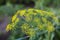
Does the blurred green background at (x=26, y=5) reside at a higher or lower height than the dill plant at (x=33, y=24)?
higher

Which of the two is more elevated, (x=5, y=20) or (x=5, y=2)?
(x=5, y=2)

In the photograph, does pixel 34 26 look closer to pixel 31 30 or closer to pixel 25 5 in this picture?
pixel 31 30

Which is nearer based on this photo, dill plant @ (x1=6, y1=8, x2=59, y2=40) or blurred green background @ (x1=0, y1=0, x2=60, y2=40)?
dill plant @ (x1=6, y1=8, x2=59, y2=40)

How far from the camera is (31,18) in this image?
3.02 metres

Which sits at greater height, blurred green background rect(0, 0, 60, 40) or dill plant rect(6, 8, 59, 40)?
blurred green background rect(0, 0, 60, 40)

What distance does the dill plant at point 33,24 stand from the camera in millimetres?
2917

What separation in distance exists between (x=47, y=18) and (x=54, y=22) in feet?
0.75

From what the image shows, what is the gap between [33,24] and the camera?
3025 mm

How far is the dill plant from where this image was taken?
115 inches

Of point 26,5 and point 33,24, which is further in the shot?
point 26,5

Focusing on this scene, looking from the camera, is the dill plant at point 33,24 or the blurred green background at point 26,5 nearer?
the dill plant at point 33,24

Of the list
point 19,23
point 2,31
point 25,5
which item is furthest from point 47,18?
point 25,5

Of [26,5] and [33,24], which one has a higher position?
[26,5]

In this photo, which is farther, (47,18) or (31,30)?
(47,18)
